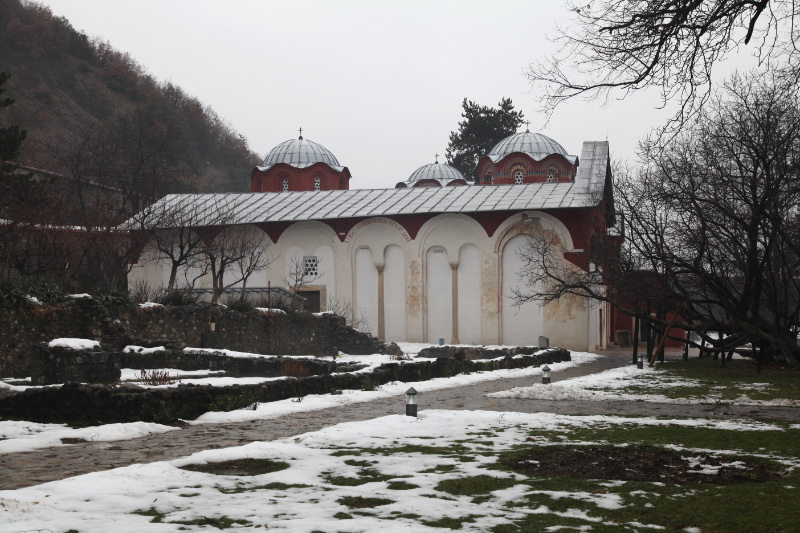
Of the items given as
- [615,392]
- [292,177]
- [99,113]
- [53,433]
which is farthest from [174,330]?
[99,113]

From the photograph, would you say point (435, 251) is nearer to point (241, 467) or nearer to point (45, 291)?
point (45, 291)

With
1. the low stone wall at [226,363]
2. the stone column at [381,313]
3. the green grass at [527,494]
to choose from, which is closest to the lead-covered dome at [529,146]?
the stone column at [381,313]

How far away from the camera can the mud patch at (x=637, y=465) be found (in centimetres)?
656

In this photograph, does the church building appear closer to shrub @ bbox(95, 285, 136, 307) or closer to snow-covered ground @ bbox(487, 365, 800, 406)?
snow-covered ground @ bbox(487, 365, 800, 406)

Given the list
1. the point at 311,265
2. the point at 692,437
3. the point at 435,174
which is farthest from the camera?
the point at 435,174

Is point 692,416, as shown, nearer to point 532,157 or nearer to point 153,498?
point 153,498

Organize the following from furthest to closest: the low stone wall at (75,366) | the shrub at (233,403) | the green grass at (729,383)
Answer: the low stone wall at (75,366)
the green grass at (729,383)
the shrub at (233,403)

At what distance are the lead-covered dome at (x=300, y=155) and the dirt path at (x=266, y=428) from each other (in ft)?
105

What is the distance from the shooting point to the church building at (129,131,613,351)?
32656 mm

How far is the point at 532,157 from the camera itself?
4391 cm

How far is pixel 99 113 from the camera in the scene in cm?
6612

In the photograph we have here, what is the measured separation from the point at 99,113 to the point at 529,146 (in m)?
37.9

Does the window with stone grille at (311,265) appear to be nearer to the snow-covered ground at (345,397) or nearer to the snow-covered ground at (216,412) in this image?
the snow-covered ground at (345,397)

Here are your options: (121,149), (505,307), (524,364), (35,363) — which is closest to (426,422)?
(35,363)
